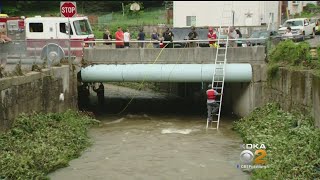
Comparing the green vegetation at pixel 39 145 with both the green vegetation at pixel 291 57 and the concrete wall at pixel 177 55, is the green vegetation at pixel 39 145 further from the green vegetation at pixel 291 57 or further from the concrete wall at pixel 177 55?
the green vegetation at pixel 291 57

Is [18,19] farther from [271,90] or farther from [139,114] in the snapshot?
[271,90]

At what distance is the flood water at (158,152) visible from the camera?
52.5 ft

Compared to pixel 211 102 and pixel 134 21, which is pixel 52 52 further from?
pixel 134 21

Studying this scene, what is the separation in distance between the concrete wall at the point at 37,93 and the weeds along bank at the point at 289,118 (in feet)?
24.6

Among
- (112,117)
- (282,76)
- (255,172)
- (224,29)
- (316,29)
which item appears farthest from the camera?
(224,29)

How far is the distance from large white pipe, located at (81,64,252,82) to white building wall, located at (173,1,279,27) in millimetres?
19976

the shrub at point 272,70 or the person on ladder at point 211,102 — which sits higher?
the shrub at point 272,70

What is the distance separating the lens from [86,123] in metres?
23.4

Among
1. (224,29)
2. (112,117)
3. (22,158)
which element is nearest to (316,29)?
→ (224,29)

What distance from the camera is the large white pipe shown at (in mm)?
23812

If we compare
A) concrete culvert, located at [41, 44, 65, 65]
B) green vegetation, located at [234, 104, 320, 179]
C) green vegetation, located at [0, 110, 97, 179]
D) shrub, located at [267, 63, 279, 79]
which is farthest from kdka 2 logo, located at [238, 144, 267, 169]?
concrete culvert, located at [41, 44, 65, 65]

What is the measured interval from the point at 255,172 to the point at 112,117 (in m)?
12.5

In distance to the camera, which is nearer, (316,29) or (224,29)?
(316,29)

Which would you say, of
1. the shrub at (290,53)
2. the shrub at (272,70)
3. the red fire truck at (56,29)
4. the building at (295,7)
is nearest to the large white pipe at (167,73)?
the shrub at (272,70)
